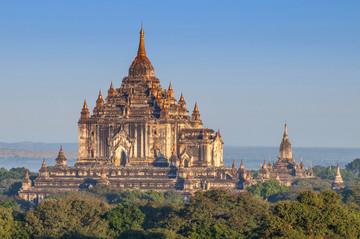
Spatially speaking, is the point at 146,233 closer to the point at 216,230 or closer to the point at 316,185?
the point at 216,230

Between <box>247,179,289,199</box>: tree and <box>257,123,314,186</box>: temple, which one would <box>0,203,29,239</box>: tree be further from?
<box>257,123,314,186</box>: temple

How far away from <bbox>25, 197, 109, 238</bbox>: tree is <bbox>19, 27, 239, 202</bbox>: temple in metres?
41.5

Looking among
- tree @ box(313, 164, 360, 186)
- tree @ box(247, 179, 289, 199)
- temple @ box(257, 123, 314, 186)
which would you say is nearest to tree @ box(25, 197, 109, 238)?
tree @ box(247, 179, 289, 199)

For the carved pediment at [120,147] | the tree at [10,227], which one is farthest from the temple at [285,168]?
the tree at [10,227]

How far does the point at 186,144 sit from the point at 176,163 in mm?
4098

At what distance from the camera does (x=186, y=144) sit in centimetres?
13462

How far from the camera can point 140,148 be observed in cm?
13362

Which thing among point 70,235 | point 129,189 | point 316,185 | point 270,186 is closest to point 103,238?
point 70,235

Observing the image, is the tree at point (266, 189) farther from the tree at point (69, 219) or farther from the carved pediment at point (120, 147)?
the tree at point (69, 219)

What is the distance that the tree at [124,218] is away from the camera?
82625 millimetres

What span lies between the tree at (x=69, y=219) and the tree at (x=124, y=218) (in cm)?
67

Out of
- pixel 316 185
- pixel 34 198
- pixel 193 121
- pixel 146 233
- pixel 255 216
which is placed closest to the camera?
pixel 146 233

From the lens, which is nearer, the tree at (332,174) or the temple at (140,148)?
the temple at (140,148)

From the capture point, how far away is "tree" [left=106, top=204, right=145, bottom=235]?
82.6 meters
